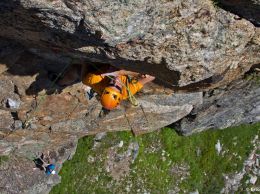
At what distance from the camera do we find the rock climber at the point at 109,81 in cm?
892

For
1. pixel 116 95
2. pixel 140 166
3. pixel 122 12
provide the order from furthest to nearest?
pixel 140 166
pixel 116 95
pixel 122 12

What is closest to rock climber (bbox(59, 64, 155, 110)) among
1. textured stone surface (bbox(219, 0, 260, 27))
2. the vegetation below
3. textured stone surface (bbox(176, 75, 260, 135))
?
textured stone surface (bbox(219, 0, 260, 27))

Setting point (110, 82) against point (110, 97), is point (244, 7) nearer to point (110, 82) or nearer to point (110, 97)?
point (110, 97)

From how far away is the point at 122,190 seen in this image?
1658 centimetres

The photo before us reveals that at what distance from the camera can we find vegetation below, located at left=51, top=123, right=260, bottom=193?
1573 centimetres

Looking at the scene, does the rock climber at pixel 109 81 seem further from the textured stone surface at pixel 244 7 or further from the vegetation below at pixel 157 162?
the vegetation below at pixel 157 162

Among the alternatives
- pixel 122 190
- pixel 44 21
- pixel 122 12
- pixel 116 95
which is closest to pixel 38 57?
pixel 116 95

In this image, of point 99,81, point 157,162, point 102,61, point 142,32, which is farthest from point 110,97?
point 157,162

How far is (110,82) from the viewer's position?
365 inches

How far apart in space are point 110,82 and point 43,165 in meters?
5.83

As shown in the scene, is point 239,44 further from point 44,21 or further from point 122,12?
point 44,21

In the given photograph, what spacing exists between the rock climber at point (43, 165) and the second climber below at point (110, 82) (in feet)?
17.3

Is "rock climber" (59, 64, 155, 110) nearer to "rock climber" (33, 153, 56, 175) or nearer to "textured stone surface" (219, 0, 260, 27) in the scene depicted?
"textured stone surface" (219, 0, 260, 27)

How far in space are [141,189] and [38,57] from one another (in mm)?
9000
